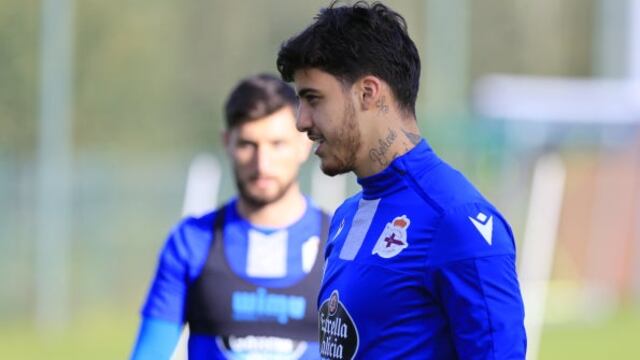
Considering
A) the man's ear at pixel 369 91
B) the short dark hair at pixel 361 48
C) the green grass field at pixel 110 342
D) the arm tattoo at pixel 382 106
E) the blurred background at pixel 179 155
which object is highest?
the short dark hair at pixel 361 48

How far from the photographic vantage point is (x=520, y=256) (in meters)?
17.2

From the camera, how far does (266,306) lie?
17.2 feet

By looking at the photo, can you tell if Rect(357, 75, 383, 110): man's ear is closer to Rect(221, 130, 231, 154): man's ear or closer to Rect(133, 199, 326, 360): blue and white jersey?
Rect(133, 199, 326, 360): blue and white jersey

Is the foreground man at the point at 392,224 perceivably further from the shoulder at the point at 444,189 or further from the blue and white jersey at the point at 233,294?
the blue and white jersey at the point at 233,294

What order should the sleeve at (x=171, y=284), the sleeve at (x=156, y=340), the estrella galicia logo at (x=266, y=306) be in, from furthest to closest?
the estrella galicia logo at (x=266, y=306)
the sleeve at (x=171, y=284)
the sleeve at (x=156, y=340)

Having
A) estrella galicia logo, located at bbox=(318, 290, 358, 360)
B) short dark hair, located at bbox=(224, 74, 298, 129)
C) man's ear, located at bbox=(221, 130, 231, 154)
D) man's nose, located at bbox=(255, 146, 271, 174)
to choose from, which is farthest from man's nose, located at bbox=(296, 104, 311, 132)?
man's ear, located at bbox=(221, 130, 231, 154)

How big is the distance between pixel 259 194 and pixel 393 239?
6.57 ft

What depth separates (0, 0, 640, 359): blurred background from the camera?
47.8 ft

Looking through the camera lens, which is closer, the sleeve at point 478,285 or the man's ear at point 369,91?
the sleeve at point 478,285

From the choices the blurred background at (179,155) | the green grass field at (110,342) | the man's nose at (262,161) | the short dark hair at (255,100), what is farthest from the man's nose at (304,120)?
the blurred background at (179,155)

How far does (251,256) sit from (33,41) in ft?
32.3

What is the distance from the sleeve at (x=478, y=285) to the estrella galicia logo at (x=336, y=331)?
0.93 feet

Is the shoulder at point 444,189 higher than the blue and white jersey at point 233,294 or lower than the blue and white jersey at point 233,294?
higher

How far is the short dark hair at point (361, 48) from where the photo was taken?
11.2 ft
